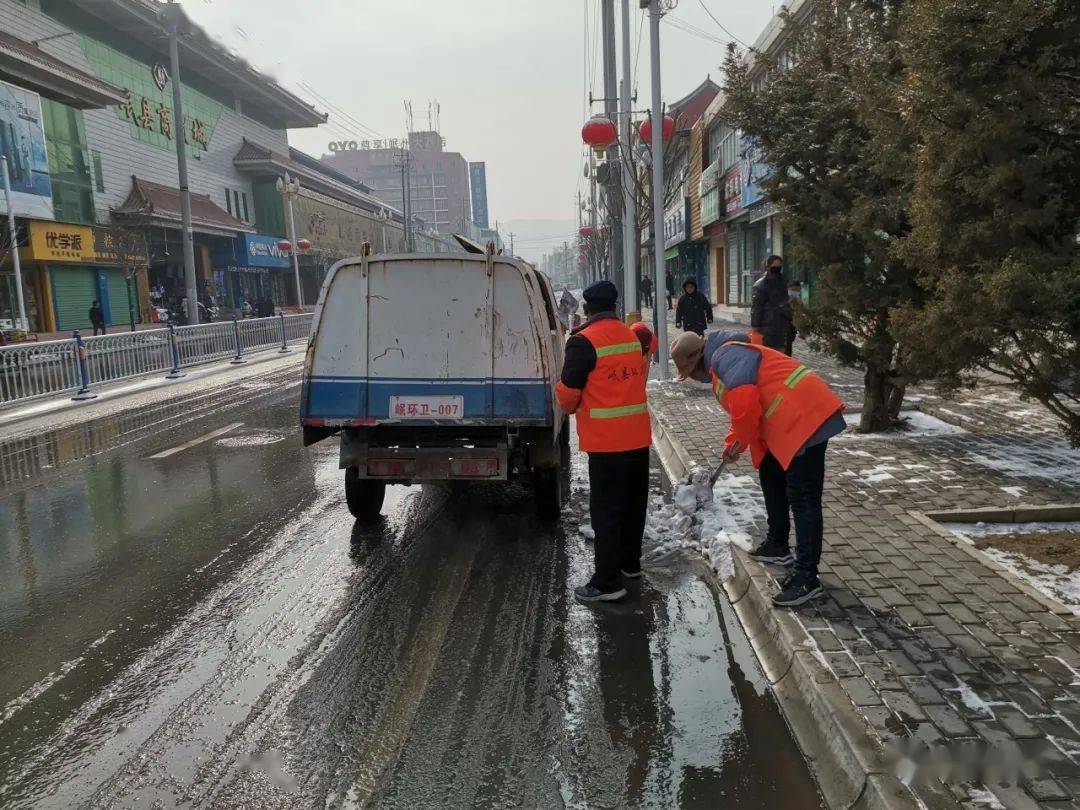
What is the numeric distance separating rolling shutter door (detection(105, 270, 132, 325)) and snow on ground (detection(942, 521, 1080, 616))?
34003mm

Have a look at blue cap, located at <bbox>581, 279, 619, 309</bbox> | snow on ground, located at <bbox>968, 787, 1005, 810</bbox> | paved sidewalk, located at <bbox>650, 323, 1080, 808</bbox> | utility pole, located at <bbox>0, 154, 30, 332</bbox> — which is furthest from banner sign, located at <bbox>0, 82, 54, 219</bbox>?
snow on ground, located at <bbox>968, 787, 1005, 810</bbox>

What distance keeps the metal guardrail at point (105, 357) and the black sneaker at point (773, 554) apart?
838 cm

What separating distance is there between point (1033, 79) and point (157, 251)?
38169 millimetres

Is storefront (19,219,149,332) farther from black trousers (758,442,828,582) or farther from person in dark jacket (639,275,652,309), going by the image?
black trousers (758,442,828,582)

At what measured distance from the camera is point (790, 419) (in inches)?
166

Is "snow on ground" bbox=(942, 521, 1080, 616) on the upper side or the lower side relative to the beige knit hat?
lower

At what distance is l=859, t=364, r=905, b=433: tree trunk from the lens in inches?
342

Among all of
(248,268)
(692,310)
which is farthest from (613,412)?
(248,268)

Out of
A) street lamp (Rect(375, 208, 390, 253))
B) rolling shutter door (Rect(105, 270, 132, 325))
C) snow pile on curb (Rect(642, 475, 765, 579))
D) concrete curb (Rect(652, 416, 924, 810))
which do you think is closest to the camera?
concrete curb (Rect(652, 416, 924, 810))

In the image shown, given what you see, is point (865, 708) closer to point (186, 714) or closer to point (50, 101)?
point (186, 714)

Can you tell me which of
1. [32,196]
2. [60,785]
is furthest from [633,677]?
[32,196]

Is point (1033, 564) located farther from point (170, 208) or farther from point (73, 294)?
point (170, 208)

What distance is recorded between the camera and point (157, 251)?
3644 cm

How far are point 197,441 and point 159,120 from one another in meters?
35.3
